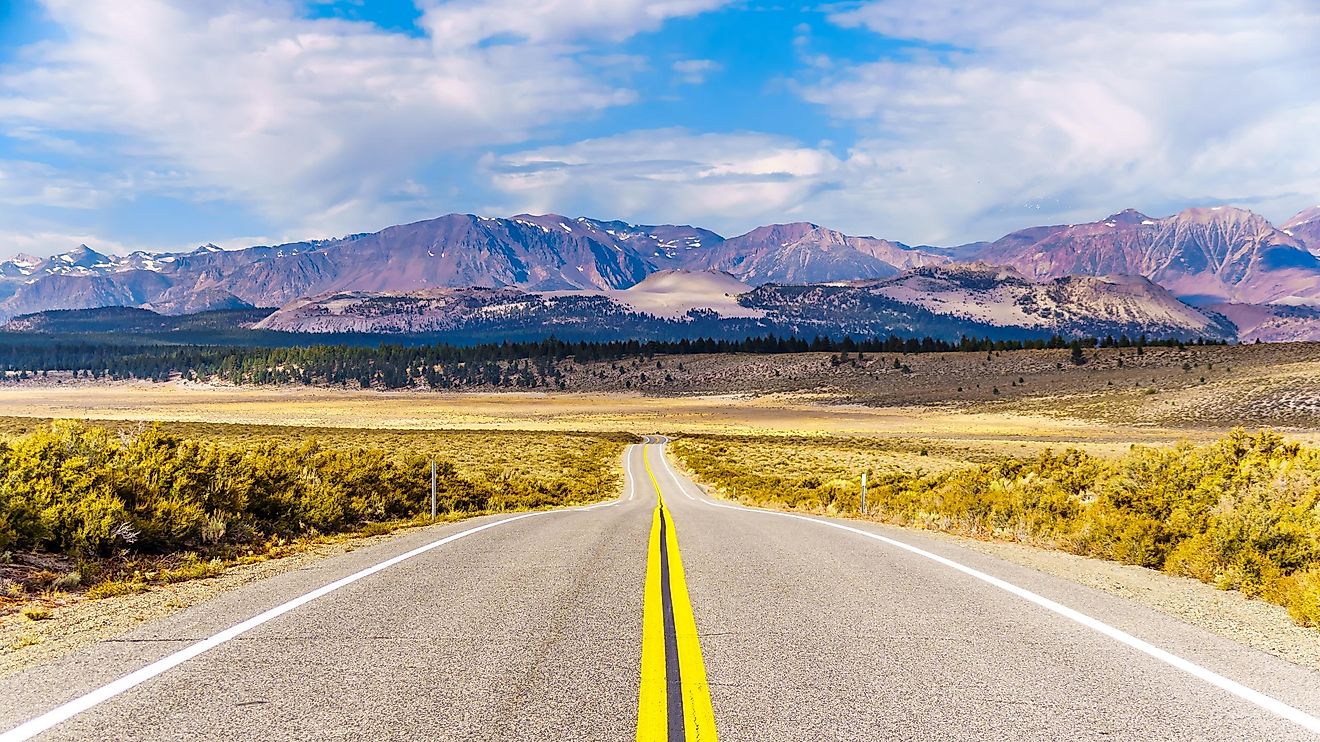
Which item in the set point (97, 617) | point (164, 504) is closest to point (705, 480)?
point (164, 504)

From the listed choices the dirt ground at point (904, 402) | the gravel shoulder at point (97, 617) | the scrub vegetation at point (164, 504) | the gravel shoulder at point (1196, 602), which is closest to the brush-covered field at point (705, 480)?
the scrub vegetation at point (164, 504)

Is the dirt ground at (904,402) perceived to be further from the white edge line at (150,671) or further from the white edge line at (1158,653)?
the white edge line at (150,671)

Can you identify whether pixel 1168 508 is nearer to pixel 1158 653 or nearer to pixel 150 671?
pixel 1158 653

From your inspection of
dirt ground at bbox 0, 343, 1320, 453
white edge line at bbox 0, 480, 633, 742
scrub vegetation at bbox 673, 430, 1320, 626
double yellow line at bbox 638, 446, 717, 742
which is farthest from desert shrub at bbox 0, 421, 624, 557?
dirt ground at bbox 0, 343, 1320, 453

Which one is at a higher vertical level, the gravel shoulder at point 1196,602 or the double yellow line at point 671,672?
the double yellow line at point 671,672

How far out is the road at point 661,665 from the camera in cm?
487

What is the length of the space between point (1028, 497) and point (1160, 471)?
264cm

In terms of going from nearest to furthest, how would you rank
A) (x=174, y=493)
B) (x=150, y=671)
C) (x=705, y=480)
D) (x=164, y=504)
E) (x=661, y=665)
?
(x=150, y=671), (x=661, y=665), (x=164, y=504), (x=174, y=493), (x=705, y=480)

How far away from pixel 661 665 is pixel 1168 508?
11614mm

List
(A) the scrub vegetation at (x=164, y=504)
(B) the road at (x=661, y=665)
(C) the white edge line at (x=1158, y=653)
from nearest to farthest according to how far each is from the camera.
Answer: (B) the road at (x=661, y=665), (C) the white edge line at (x=1158, y=653), (A) the scrub vegetation at (x=164, y=504)

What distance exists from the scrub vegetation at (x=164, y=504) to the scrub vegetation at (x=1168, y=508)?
37.5ft

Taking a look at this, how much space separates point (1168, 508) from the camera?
45.9ft

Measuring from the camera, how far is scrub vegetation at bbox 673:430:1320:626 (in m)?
9.79

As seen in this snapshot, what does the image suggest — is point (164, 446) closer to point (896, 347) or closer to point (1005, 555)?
point (1005, 555)
